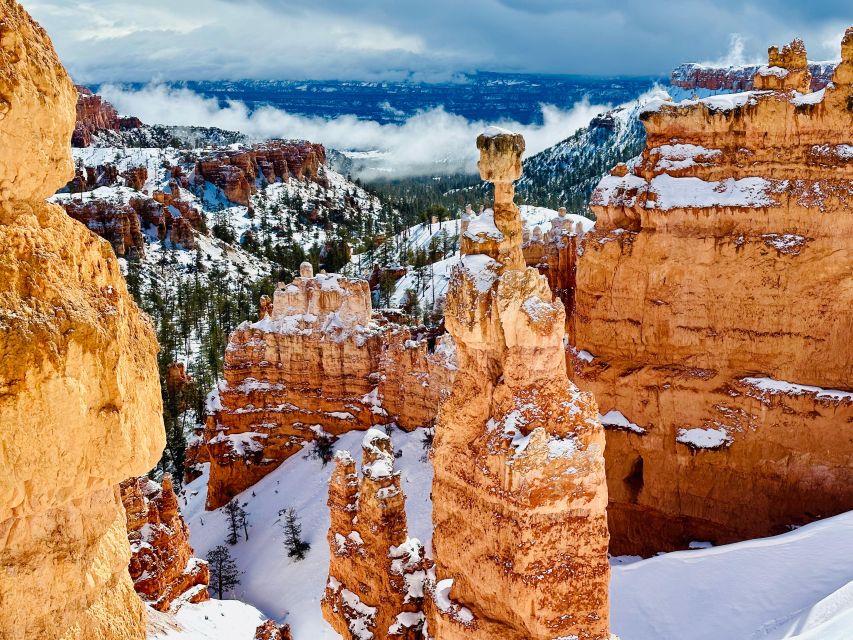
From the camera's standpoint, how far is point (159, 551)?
1333 centimetres

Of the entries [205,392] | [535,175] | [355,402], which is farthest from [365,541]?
[535,175]

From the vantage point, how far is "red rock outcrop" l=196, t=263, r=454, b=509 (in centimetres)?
2384

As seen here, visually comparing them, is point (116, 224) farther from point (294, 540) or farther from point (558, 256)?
point (294, 540)

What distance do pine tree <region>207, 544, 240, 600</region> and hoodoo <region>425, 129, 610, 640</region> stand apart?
37.6 ft

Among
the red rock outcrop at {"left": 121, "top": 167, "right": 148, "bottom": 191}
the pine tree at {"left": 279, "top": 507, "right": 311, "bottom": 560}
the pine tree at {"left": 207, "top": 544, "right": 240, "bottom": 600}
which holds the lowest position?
the pine tree at {"left": 207, "top": 544, "right": 240, "bottom": 600}

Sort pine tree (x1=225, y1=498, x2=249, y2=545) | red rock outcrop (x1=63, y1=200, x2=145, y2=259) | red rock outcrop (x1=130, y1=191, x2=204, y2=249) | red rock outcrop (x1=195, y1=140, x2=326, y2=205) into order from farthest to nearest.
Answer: red rock outcrop (x1=195, y1=140, x2=326, y2=205)
red rock outcrop (x1=130, y1=191, x2=204, y2=249)
red rock outcrop (x1=63, y1=200, x2=145, y2=259)
pine tree (x1=225, y1=498, x2=249, y2=545)

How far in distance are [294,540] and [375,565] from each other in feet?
24.0

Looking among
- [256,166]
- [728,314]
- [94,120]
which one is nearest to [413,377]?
[728,314]

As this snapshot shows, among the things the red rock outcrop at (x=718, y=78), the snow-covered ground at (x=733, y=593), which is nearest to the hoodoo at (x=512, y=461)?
the snow-covered ground at (x=733, y=593)

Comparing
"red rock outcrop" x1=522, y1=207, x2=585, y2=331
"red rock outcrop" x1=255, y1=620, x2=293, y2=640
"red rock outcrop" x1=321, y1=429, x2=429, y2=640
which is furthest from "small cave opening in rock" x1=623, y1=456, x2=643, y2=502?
"red rock outcrop" x1=255, y1=620, x2=293, y2=640

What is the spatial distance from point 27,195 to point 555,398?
551cm

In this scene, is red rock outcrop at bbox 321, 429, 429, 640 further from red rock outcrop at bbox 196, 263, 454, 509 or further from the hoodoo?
red rock outcrop at bbox 196, 263, 454, 509

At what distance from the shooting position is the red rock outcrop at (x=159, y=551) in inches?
494

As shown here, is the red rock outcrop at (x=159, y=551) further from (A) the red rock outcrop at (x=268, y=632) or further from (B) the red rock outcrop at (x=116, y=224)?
(B) the red rock outcrop at (x=116, y=224)
